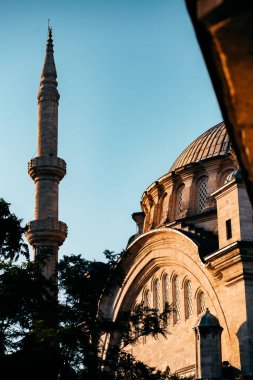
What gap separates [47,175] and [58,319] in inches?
667

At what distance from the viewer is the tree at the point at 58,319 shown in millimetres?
17547

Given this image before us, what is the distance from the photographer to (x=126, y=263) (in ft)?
99.6

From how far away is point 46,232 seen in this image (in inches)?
1352

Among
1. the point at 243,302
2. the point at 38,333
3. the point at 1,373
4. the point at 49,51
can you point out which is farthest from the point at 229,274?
the point at 49,51

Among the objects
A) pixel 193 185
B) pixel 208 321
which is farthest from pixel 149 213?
pixel 208 321

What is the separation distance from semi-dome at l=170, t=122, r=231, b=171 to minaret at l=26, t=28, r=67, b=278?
515 cm

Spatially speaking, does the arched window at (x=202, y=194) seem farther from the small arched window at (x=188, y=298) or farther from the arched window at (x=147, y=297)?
the small arched window at (x=188, y=298)

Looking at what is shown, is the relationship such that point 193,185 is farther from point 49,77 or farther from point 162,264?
point 49,77

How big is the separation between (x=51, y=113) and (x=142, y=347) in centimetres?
1323

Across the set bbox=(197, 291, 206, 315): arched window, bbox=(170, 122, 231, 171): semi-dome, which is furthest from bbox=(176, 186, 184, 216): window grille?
bbox=(197, 291, 206, 315): arched window

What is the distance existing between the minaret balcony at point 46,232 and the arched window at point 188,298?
28.9 ft

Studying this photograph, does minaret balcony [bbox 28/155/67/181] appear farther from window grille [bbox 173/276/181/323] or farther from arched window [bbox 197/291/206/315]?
arched window [bbox 197/291/206/315]

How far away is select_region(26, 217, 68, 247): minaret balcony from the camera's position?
113 ft

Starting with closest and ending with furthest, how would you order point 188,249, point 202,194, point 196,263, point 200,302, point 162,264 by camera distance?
point 196,263 → point 200,302 → point 188,249 → point 162,264 → point 202,194
